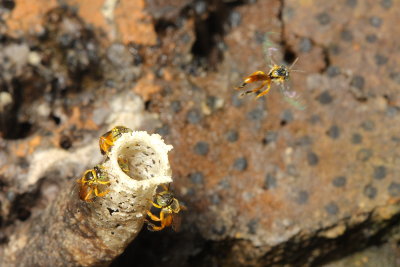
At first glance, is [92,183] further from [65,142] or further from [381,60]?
[381,60]

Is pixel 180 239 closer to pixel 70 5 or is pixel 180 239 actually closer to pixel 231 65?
pixel 231 65

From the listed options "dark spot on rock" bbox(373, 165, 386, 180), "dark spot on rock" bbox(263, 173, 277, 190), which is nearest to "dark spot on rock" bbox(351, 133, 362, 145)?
"dark spot on rock" bbox(373, 165, 386, 180)

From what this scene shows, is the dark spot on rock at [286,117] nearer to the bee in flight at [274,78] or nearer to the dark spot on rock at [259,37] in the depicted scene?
the bee in flight at [274,78]

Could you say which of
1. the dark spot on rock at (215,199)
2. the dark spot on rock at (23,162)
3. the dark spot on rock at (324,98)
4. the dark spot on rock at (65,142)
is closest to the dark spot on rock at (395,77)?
the dark spot on rock at (324,98)

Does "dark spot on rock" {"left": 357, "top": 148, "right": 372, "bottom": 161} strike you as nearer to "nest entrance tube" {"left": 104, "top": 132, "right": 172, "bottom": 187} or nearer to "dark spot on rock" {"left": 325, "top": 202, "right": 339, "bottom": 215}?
"dark spot on rock" {"left": 325, "top": 202, "right": 339, "bottom": 215}

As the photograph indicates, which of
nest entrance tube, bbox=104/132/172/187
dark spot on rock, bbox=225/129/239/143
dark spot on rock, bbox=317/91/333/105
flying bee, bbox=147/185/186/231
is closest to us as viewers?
nest entrance tube, bbox=104/132/172/187

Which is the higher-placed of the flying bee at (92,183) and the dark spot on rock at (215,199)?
the flying bee at (92,183)
